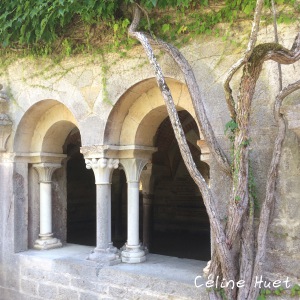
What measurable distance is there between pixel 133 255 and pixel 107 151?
1072 mm

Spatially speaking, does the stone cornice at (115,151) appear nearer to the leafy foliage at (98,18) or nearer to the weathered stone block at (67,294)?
the leafy foliage at (98,18)

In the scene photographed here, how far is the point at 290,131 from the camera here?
3168 millimetres

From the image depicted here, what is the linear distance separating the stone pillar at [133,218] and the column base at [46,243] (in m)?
1.09

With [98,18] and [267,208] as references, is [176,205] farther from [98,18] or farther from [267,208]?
[267,208]

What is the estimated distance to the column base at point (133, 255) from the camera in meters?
4.21

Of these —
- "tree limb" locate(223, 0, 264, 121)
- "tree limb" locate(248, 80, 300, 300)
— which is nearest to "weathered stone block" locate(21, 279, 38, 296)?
"tree limb" locate(248, 80, 300, 300)

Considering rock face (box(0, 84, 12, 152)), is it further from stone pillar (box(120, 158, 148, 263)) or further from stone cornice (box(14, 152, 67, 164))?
stone pillar (box(120, 158, 148, 263))

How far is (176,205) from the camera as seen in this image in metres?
9.91

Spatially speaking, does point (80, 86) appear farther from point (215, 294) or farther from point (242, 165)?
point (215, 294)

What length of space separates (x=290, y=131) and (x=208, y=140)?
2.02 feet

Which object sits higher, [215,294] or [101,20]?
[101,20]

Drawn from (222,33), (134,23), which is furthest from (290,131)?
(134,23)

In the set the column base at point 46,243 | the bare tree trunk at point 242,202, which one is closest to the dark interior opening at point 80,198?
the column base at point 46,243

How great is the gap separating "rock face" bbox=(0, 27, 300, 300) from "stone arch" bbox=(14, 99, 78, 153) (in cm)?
1
